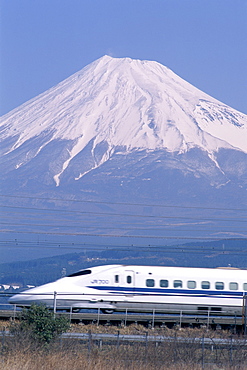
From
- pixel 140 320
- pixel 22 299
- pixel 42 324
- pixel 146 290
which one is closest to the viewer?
pixel 42 324

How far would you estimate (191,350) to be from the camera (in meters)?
26.5

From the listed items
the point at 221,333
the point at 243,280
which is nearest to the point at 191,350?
the point at 221,333

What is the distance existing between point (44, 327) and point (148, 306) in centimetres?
1360

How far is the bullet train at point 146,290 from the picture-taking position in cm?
4341

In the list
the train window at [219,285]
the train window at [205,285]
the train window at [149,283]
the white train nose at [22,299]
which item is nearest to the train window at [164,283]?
the train window at [149,283]

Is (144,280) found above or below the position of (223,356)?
above

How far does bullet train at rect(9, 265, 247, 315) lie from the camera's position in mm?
43406

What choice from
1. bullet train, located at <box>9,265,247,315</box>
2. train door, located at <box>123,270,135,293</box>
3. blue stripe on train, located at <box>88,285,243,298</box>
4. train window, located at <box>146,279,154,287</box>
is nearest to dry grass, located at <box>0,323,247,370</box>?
bullet train, located at <box>9,265,247,315</box>

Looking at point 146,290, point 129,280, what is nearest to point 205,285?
point 146,290

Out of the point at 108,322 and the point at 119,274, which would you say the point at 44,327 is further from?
the point at 119,274

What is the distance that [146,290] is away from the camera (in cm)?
4478

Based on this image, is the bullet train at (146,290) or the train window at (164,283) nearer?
the bullet train at (146,290)

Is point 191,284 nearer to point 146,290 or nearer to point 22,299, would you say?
point 146,290

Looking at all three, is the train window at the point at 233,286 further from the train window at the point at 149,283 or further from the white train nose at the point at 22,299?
the white train nose at the point at 22,299
